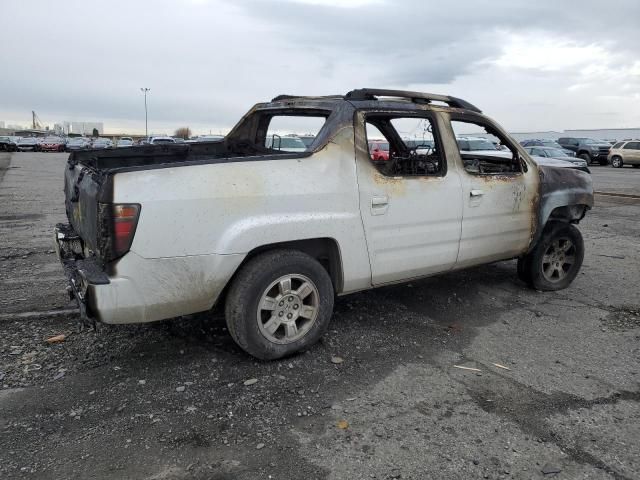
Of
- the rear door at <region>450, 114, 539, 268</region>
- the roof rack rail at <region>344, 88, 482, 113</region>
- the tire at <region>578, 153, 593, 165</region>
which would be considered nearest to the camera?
the roof rack rail at <region>344, 88, 482, 113</region>

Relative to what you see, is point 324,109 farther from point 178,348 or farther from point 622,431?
point 622,431

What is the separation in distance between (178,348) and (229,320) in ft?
2.33

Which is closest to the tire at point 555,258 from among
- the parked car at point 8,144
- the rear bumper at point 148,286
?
the rear bumper at point 148,286

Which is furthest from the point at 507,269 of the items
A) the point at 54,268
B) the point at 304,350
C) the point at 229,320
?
the point at 54,268

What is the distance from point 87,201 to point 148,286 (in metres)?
0.76

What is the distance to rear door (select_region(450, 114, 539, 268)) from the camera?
14.8ft

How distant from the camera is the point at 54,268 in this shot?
6062 millimetres

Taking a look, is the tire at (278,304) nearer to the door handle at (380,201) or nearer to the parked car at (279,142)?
the door handle at (380,201)

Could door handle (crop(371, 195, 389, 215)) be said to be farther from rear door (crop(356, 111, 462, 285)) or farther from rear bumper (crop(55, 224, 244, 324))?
rear bumper (crop(55, 224, 244, 324))

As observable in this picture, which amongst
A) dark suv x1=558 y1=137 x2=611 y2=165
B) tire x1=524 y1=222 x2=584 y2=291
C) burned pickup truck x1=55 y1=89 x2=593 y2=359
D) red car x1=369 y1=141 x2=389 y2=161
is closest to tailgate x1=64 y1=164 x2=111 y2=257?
burned pickup truck x1=55 y1=89 x2=593 y2=359

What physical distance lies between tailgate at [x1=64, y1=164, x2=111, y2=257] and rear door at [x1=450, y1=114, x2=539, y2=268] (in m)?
2.83

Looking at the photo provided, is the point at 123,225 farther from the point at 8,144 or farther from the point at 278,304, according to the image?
the point at 8,144

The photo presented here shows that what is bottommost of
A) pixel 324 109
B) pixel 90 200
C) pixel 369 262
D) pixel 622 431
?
pixel 622 431

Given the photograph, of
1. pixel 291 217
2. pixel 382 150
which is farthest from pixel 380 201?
pixel 382 150
